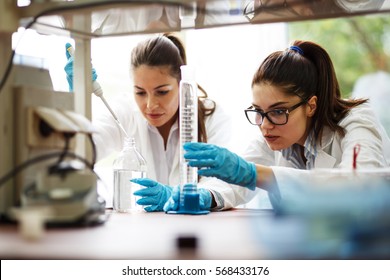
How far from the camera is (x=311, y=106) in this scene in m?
1.60

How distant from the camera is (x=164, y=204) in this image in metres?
1.44

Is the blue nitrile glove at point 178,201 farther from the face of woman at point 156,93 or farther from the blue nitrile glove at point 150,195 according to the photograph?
the face of woman at point 156,93

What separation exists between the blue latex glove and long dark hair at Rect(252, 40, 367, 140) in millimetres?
330

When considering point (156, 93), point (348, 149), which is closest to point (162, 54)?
point (156, 93)

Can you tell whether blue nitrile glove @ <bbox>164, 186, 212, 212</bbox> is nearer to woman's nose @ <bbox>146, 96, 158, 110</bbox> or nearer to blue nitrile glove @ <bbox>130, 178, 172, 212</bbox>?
blue nitrile glove @ <bbox>130, 178, 172, 212</bbox>

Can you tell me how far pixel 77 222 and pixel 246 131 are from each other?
5.50 ft

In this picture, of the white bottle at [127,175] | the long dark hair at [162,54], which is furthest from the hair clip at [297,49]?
the white bottle at [127,175]

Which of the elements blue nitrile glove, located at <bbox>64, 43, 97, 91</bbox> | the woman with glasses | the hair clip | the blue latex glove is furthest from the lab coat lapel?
blue nitrile glove, located at <bbox>64, 43, 97, 91</bbox>

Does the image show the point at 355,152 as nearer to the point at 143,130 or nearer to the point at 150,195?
the point at 150,195

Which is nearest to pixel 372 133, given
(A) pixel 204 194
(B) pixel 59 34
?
(A) pixel 204 194

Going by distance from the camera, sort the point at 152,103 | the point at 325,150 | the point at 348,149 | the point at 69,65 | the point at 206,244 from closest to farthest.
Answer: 1. the point at 206,244
2. the point at 69,65
3. the point at 348,149
4. the point at 325,150
5. the point at 152,103

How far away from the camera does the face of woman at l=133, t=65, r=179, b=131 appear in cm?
168

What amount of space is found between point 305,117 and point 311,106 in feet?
0.13

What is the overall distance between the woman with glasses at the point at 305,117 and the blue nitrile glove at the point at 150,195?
0.18 meters
